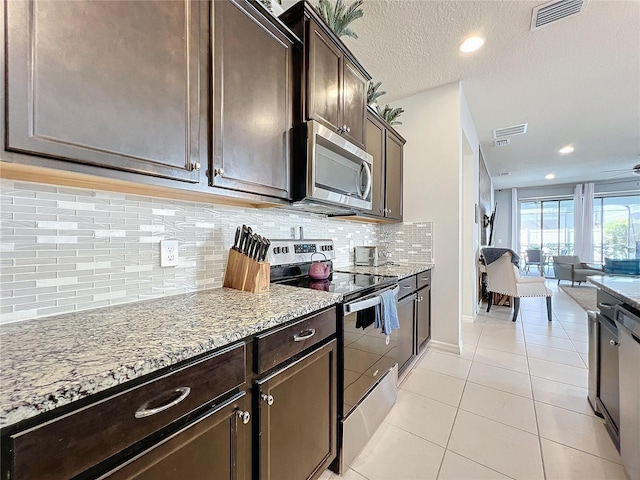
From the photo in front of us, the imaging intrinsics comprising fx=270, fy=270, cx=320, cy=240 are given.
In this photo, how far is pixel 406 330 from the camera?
2.18 metres

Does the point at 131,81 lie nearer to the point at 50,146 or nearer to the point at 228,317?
the point at 50,146

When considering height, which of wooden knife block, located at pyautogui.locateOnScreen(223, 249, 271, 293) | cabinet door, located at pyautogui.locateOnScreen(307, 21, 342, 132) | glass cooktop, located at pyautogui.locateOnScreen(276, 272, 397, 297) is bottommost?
glass cooktop, located at pyautogui.locateOnScreen(276, 272, 397, 297)

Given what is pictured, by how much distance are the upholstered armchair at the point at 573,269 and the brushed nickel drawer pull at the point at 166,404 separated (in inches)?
322

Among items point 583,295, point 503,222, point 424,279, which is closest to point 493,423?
point 424,279

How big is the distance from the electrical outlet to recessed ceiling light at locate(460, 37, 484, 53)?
8.46 feet

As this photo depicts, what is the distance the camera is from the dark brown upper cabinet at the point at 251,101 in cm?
110

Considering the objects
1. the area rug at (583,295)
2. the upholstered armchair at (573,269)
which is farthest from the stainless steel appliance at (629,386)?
the upholstered armchair at (573,269)

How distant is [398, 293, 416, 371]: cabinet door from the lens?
6.79 ft

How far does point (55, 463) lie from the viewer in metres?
0.48

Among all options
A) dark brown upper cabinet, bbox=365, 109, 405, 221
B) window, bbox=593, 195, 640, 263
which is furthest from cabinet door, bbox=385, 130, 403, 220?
window, bbox=593, 195, 640, 263

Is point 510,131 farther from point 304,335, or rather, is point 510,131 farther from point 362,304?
point 304,335

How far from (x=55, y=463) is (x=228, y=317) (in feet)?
1.60

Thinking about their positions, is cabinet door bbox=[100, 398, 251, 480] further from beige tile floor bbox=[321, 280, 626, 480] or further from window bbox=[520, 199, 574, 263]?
window bbox=[520, 199, 574, 263]

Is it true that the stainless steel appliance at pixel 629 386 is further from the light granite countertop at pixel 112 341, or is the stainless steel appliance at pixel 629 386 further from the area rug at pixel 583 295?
the area rug at pixel 583 295
